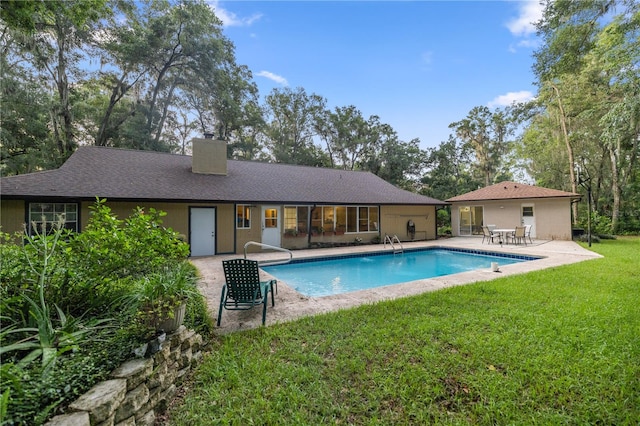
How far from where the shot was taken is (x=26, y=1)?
3.22 meters

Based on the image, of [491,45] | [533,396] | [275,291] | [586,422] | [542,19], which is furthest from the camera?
[491,45]

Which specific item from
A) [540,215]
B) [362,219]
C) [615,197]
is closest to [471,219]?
[540,215]

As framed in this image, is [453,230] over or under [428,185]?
under

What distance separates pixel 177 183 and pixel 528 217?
17.4 m

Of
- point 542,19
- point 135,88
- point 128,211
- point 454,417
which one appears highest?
point 135,88

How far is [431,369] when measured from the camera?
263 cm

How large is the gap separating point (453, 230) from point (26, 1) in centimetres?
1907

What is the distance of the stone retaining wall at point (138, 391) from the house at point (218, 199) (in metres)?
7.73

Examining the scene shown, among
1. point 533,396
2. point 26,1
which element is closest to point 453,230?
point 533,396

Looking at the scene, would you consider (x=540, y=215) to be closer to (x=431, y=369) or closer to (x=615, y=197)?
(x=615, y=197)

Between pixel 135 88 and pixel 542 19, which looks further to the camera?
pixel 135 88

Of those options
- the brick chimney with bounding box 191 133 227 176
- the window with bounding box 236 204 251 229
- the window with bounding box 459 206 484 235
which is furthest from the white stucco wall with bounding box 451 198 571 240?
the brick chimney with bounding box 191 133 227 176

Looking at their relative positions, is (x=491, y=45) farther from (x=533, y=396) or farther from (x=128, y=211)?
(x=128, y=211)

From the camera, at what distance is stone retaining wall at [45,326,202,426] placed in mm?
1651
